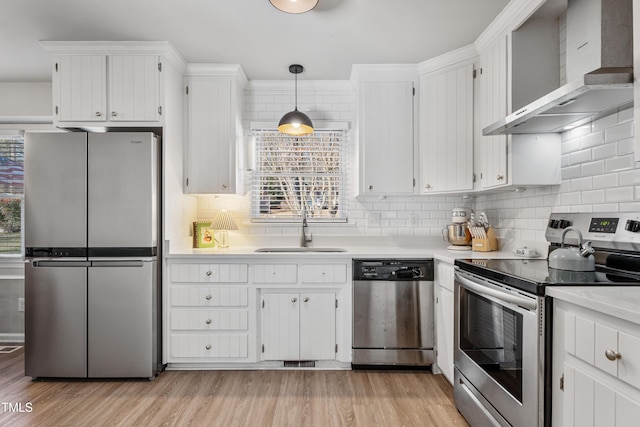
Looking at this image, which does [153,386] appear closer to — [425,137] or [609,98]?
[425,137]

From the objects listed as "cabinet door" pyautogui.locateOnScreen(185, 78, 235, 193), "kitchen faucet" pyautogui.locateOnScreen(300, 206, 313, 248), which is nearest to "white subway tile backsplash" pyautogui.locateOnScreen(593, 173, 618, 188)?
"kitchen faucet" pyautogui.locateOnScreen(300, 206, 313, 248)

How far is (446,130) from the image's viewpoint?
2896 mm

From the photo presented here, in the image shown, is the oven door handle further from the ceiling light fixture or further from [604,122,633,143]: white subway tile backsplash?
the ceiling light fixture

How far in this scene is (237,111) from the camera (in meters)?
3.15

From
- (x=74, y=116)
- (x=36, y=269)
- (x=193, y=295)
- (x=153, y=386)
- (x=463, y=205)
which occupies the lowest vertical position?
(x=153, y=386)

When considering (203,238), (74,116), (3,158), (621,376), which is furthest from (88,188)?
(621,376)

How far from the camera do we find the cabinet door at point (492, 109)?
2.37 m

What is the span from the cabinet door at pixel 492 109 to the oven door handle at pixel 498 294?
0.77 metres

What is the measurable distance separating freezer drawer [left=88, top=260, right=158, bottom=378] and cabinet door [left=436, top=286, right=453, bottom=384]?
211 centimetres

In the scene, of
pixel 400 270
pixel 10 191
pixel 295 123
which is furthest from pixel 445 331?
pixel 10 191

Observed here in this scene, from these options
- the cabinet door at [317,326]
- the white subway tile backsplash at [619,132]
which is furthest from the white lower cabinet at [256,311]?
the white subway tile backsplash at [619,132]

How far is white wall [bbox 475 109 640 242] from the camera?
1751 mm

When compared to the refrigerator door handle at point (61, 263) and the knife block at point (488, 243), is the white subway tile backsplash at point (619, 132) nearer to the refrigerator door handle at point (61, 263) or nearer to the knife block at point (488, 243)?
the knife block at point (488, 243)

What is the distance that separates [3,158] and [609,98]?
482 centimetres
